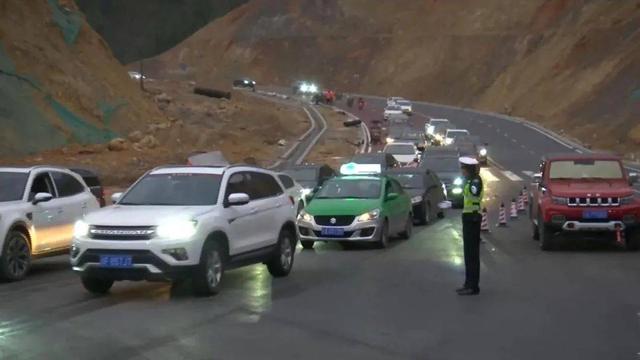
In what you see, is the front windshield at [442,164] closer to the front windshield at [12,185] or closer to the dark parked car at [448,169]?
the dark parked car at [448,169]

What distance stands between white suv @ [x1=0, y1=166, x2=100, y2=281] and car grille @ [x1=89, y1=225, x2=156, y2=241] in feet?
8.40

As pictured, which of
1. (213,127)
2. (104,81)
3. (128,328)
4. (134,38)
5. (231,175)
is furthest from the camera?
(134,38)

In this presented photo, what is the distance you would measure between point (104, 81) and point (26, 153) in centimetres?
954

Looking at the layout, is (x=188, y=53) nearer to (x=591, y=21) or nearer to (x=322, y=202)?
(x=591, y=21)

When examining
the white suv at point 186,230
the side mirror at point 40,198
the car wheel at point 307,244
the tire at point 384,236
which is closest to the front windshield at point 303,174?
the car wheel at point 307,244

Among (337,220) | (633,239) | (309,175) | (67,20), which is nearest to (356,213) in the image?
(337,220)

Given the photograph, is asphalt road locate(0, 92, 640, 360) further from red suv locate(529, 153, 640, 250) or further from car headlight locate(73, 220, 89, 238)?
car headlight locate(73, 220, 89, 238)

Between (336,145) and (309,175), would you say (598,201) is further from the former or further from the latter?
(336,145)

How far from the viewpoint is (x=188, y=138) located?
164 feet

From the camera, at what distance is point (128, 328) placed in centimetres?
1028

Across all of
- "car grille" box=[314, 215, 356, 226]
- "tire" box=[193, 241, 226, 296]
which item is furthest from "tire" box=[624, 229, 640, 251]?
"tire" box=[193, 241, 226, 296]

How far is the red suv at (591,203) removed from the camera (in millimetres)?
17219

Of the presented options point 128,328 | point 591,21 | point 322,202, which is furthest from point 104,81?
point 591,21

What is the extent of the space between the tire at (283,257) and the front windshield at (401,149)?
91.5 feet
